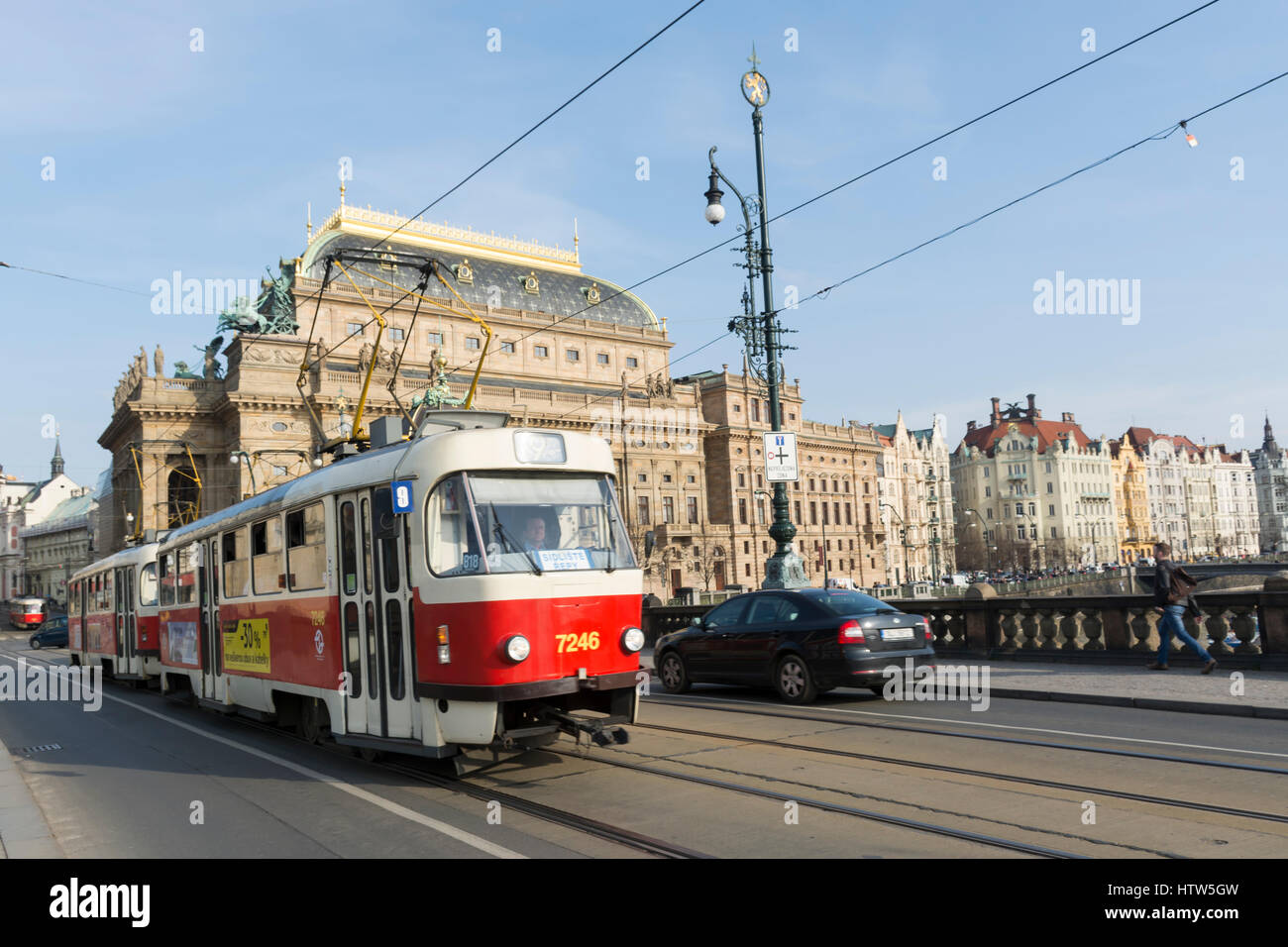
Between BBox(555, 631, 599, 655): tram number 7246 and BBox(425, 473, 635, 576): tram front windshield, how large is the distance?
0.55 meters

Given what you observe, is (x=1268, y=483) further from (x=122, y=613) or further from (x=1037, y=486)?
(x=122, y=613)

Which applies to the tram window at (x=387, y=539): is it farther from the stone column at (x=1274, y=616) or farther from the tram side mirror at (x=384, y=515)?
the stone column at (x=1274, y=616)

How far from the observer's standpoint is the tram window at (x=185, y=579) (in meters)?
14.4

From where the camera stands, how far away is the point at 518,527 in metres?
8.27

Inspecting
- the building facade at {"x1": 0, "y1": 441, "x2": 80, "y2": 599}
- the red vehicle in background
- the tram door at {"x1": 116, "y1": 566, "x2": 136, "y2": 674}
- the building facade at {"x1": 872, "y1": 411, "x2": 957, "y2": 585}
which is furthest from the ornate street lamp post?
the building facade at {"x1": 0, "y1": 441, "x2": 80, "y2": 599}

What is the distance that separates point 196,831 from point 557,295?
8130cm

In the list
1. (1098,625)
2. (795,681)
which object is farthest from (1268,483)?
(795,681)

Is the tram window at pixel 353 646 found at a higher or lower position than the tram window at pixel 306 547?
lower

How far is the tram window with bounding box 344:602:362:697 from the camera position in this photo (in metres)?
9.05

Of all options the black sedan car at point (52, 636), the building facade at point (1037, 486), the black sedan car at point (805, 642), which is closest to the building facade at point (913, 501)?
the building facade at point (1037, 486)

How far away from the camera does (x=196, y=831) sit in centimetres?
717

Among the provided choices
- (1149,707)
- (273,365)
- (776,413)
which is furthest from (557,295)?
(1149,707)

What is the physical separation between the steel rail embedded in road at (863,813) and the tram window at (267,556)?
14.1 ft
